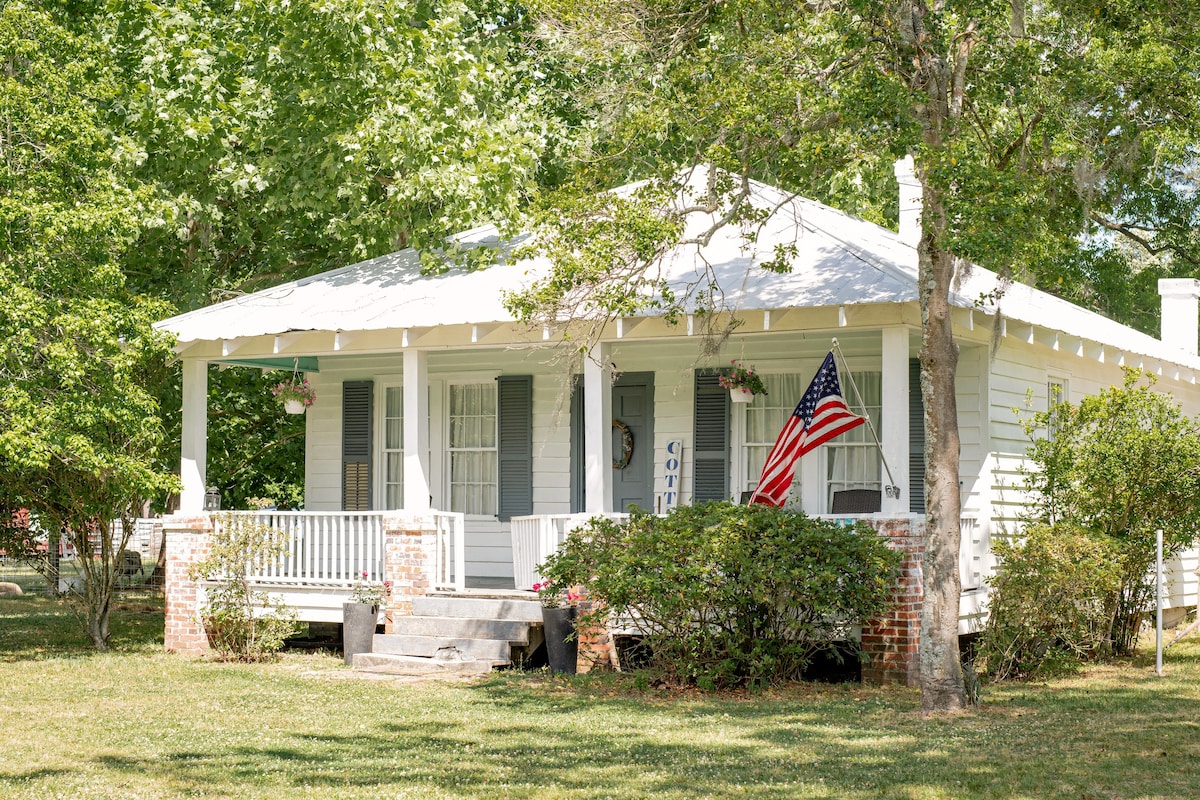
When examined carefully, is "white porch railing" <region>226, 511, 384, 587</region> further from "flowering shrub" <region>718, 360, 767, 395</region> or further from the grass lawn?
"flowering shrub" <region>718, 360, 767, 395</region>

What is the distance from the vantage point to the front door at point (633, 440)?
634 inches

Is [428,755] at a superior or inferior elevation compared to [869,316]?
inferior

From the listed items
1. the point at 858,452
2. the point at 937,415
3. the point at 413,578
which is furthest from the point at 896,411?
the point at 413,578

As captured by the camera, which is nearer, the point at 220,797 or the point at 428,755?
the point at 220,797

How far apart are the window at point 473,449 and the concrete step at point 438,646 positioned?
3158 mm

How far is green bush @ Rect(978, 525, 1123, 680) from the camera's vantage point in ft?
42.2

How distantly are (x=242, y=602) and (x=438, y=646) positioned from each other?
2.62 meters

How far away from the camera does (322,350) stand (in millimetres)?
15344

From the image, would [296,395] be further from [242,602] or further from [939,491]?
[939,491]

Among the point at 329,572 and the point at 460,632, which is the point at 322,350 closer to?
the point at 329,572

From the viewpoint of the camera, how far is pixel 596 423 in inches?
541

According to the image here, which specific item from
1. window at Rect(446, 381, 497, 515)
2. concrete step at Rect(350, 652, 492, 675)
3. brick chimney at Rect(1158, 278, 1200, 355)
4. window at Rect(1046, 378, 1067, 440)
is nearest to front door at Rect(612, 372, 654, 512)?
window at Rect(446, 381, 497, 515)

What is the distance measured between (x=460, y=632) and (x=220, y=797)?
6379 mm

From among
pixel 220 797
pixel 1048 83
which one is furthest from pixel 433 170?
pixel 220 797
